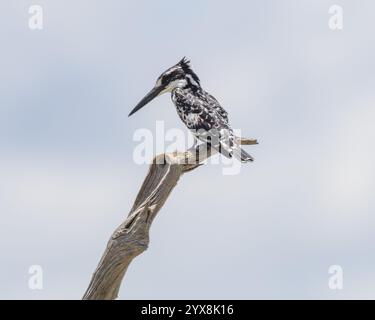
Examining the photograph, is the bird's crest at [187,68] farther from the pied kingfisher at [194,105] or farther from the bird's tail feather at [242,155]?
the bird's tail feather at [242,155]

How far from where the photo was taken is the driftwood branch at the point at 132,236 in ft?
51.3

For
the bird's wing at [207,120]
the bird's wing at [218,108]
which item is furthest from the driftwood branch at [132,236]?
the bird's wing at [218,108]

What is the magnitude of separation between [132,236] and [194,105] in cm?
549

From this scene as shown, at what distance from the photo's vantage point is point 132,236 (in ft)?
51.3

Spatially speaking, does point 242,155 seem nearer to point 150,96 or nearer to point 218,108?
point 218,108

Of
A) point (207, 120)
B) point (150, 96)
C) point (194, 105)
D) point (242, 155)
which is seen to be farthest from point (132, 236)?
point (150, 96)

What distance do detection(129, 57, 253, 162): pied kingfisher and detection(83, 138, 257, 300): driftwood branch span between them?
8.38 feet

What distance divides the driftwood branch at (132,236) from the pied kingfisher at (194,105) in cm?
256

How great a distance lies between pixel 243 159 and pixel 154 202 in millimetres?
2912

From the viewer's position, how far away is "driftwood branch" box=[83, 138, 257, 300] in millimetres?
15648
